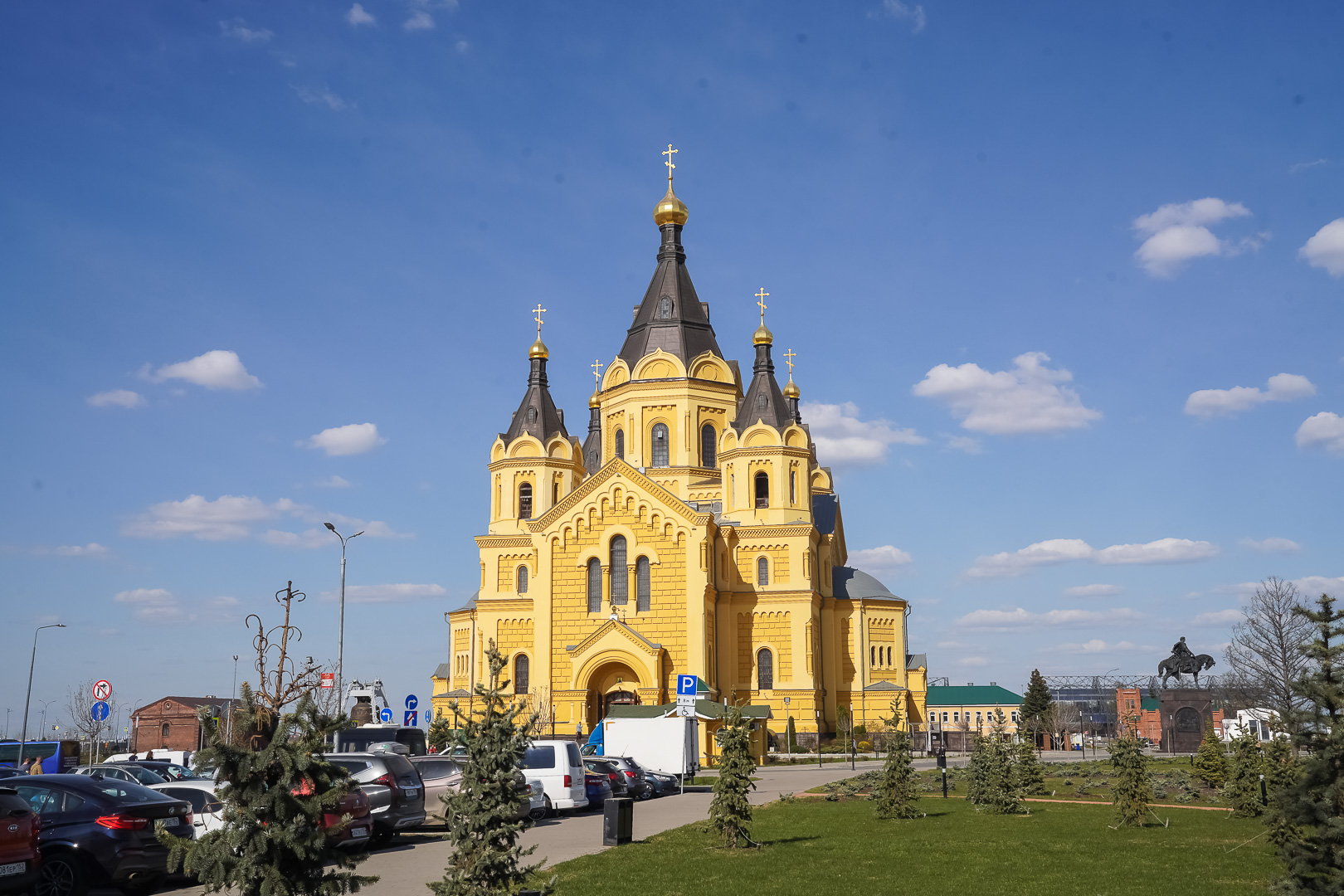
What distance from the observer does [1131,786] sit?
2067 cm

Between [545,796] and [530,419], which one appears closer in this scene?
[545,796]

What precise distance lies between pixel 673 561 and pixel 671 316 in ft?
48.2

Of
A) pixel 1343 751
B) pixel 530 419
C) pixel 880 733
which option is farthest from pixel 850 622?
pixel 1343 751

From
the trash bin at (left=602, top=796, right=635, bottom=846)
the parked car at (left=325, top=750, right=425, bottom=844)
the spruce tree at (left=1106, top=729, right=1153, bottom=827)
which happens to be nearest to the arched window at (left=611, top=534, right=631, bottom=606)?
the spruce tree at (left=1106, top=729, right=1153, bottom=827)

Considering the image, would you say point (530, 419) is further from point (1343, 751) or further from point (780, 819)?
point (1343, 751)

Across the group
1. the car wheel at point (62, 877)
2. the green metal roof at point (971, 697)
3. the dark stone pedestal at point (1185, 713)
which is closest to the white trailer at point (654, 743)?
the car wheel at point (62, 877)

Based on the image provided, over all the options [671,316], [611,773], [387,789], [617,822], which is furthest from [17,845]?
[671,316]

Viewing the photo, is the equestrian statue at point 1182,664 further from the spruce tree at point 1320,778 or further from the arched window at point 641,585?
the spruce tree at point 1320,778

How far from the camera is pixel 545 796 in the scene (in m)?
23.2

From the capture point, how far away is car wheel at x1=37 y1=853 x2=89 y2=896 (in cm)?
1295

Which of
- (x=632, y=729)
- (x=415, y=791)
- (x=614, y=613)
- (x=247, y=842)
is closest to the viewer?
(x=247, y=842)

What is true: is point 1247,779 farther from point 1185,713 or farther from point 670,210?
point 670,210

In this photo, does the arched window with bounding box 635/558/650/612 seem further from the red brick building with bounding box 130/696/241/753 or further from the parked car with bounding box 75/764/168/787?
the red brick building with bounding box 130/696/241/753

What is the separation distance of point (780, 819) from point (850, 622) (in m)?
38.3
